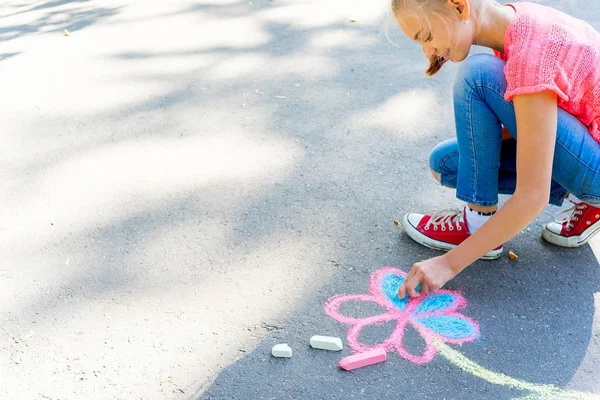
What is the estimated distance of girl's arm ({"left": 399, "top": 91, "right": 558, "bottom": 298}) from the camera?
1576 millimetres

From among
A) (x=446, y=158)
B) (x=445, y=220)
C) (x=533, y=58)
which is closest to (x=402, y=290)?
(x=445, y=220)

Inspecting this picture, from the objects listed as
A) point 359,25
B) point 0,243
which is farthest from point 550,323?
point 359,25

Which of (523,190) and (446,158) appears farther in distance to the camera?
(446,158)

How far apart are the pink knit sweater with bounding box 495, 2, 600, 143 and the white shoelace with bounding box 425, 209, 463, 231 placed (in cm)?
53

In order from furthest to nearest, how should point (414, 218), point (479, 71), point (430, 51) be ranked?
point (414, 218), point (479, 71), point (430, 51)

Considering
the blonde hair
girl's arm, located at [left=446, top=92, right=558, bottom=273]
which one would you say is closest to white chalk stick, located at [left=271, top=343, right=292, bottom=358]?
girl's arm, located at [left=446, top=92, right=558, bottom=273]

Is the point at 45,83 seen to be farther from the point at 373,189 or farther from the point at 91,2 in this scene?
the point at 373,189

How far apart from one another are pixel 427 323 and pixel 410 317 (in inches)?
2.1

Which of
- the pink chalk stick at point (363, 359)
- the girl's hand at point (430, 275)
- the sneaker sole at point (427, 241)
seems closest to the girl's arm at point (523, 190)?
the girl's hand at point (430, 275)

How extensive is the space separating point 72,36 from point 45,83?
2.64 ft

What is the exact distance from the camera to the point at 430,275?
180 centimetres

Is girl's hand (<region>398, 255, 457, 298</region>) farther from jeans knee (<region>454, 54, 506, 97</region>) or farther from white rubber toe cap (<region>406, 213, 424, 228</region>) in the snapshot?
jeans knee (<region>454, 54, 506, 97</region>)

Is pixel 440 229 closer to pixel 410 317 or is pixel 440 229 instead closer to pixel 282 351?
pixel 410 317

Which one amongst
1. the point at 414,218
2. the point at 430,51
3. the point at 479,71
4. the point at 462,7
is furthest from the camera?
the point at 414,218
